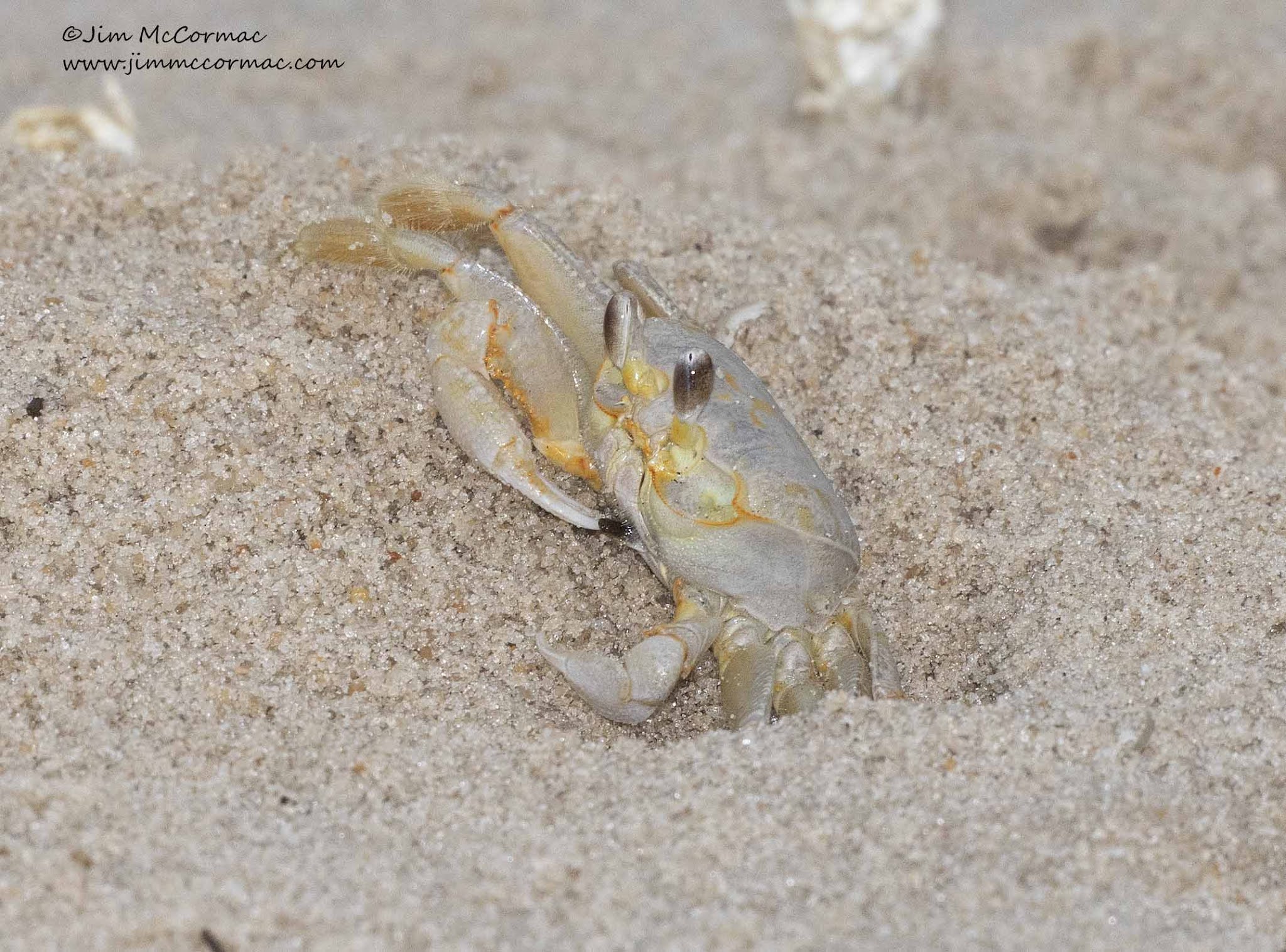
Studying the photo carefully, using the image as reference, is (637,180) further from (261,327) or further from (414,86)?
(261,327)

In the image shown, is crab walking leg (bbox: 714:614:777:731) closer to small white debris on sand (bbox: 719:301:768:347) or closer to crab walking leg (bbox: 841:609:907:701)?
crab walking leg (bbox: 841:609:907:701)

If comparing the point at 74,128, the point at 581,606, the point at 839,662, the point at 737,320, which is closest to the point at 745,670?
the point at 839,662

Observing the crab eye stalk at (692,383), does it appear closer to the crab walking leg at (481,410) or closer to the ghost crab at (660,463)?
the ghost crab at (660,463)

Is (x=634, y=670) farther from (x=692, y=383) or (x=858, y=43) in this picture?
(x=858, y=43)

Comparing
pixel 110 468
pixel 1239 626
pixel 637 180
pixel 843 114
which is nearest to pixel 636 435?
pixel 110 468

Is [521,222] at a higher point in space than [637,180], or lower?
higher

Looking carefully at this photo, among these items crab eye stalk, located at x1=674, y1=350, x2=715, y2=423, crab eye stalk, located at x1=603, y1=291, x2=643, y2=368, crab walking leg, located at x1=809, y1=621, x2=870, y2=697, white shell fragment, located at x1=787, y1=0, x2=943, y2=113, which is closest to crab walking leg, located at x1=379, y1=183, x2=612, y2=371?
crab eye stalk, located at x1=603, y1=291, x2=643, y2=368
